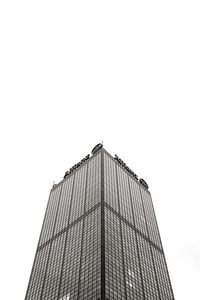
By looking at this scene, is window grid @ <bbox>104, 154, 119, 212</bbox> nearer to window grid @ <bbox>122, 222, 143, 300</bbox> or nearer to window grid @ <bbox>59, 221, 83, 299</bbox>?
window grid @ <bbox>122, 222, 143, 300</bbox>

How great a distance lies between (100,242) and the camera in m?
125

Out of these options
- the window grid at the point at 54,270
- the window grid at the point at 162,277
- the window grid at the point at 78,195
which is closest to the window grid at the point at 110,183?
the window grid at the point at 78,195

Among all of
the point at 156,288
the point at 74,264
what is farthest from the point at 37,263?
the point at 156,288

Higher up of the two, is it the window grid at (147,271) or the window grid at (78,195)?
the window grid at (78,195)

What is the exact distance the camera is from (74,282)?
118 metres

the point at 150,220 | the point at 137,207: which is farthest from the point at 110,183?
the point at 150,220

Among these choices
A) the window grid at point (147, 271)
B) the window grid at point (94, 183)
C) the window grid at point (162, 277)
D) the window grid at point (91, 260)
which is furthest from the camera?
the window grid at point (94, 183)

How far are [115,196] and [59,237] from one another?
31.9 m

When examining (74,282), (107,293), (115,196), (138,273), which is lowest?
(107,293)

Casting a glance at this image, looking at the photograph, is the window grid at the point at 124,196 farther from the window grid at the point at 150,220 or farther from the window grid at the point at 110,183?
the window grid at the point at 150,220

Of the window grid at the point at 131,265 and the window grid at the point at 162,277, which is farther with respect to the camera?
the window grid at the point at 162,277

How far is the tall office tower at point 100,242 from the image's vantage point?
116 meters

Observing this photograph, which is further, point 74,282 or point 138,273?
point 138,273

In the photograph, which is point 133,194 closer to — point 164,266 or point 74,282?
point 164,266
